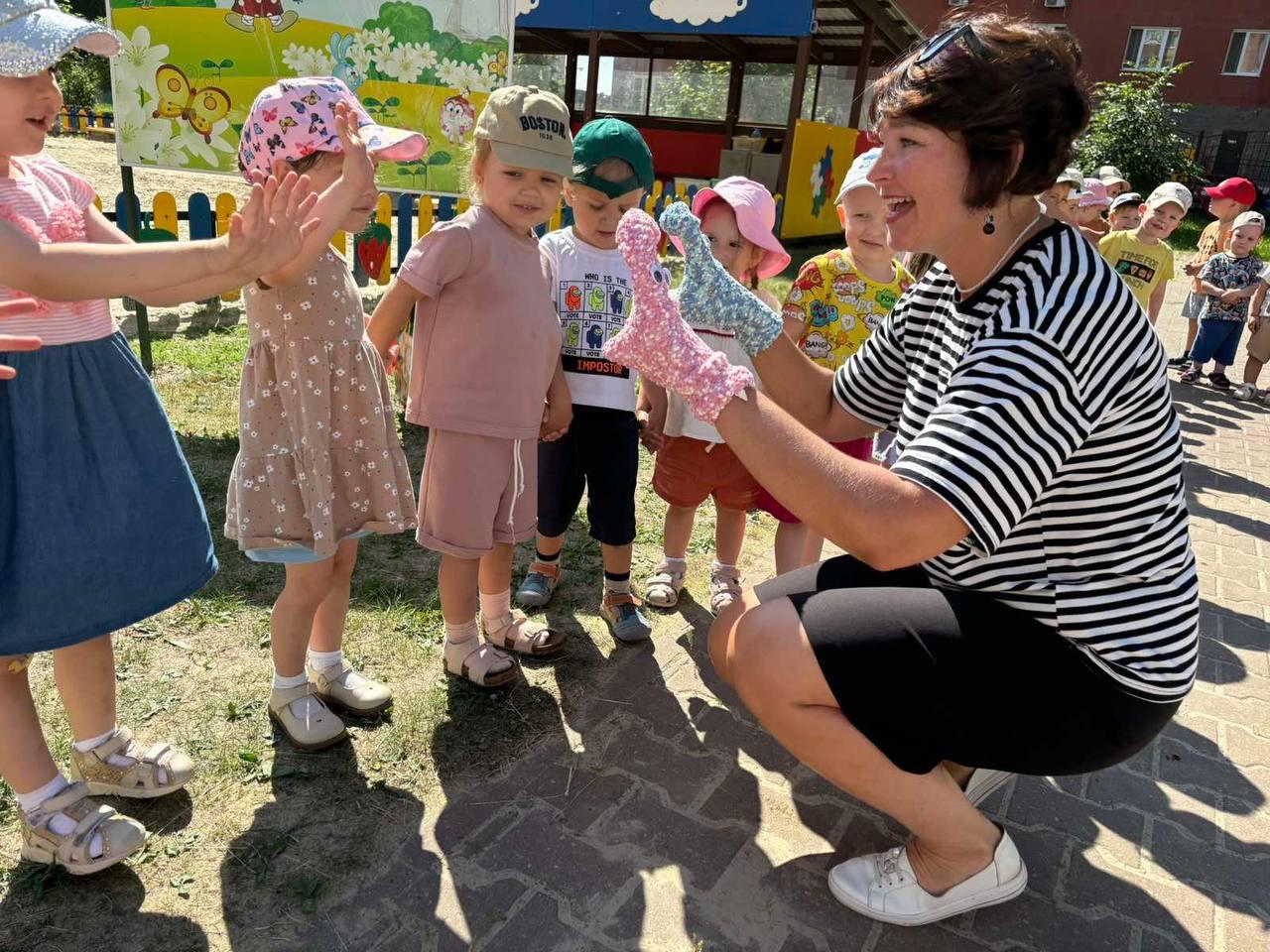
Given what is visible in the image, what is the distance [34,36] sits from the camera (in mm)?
1533

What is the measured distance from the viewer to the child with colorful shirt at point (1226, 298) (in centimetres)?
773

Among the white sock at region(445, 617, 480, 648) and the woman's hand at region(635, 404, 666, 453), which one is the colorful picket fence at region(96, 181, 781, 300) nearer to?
the woman's hand at region(635, 404, 666, 453)

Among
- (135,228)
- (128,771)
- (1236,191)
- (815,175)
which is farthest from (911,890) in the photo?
(815,175)

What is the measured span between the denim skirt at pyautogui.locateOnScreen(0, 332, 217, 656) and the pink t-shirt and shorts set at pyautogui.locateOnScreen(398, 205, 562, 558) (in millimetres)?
726

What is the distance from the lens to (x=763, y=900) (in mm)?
1994

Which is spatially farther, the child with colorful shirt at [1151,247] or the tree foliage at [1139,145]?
the tree foliage at [1139,145]

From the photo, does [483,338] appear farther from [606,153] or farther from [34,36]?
[34,36]

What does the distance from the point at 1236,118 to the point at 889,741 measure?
3335 centimetres

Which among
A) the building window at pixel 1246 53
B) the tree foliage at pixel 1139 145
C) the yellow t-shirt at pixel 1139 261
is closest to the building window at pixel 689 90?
the tree foliage at pixel 1139 145

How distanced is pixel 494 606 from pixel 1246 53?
3418 cm

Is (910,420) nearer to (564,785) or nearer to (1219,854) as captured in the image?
(564,785)

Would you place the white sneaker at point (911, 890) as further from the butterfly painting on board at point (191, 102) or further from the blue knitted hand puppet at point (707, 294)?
the butterfly painting on board at point (191, 102)

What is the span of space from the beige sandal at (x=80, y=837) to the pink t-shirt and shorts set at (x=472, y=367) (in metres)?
0.98

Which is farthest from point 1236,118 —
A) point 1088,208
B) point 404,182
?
point 404,182
